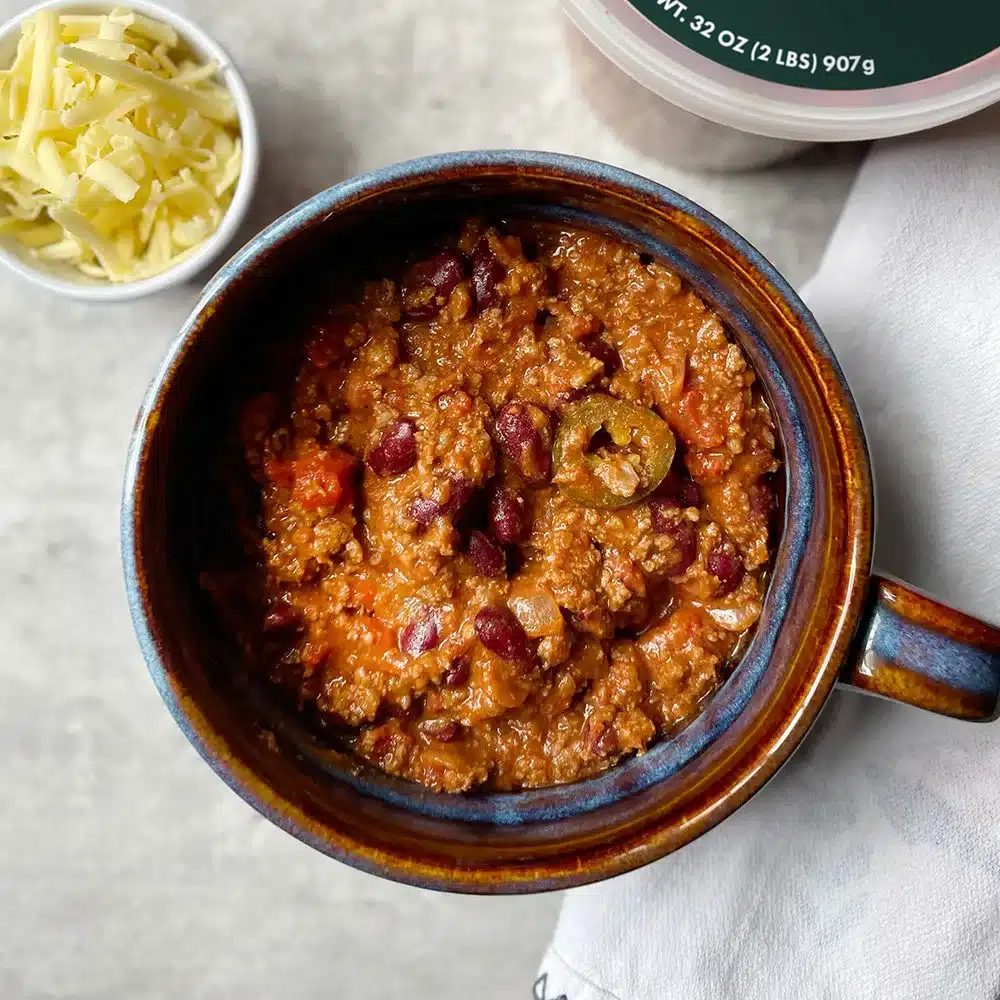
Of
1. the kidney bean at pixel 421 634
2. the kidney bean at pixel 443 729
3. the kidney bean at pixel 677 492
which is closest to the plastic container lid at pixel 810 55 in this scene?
the kidney bean at pixel 677 492

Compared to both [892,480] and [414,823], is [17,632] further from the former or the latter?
[892,480]

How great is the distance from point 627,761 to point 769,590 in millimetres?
253

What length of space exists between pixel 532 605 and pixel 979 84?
28.4 inches

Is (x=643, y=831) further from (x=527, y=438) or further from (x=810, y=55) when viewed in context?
(x=810, y=55)

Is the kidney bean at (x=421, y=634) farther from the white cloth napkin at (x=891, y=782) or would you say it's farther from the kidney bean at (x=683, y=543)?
the white cloth napkin at (x=891, y=782)

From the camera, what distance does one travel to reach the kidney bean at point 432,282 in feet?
4.09

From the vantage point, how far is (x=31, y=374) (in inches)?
61.6

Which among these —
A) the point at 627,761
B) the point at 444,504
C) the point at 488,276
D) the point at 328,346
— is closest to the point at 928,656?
the point at 627,761

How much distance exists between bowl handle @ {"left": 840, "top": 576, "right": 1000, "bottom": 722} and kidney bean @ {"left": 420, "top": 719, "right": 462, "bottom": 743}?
1.44 feet

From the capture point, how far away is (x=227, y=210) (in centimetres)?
142

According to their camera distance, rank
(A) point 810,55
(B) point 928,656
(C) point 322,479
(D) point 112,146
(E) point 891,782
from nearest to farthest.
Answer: (B) point 928,656 → (A) point 810,55 → (C) point 322,479 → (D) point 112,146 → (E) point 891,782

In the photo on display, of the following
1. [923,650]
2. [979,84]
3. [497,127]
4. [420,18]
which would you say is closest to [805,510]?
[923,650]

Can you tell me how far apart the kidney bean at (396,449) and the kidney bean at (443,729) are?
0.28m

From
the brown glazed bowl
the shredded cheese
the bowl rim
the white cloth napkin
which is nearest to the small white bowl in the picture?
the shredded cheese
